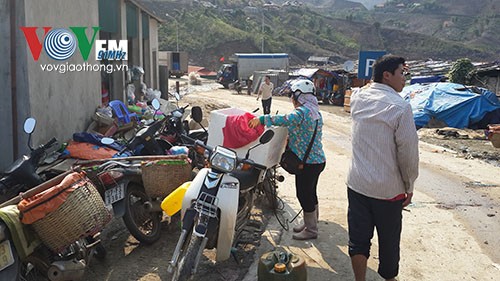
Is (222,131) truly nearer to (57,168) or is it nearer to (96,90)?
(57,168)

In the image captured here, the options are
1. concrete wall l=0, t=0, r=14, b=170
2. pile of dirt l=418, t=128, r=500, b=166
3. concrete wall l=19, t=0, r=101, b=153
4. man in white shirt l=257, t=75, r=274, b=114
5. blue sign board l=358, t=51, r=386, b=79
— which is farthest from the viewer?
man in white shirt l=257, t=75, r=274, b=114

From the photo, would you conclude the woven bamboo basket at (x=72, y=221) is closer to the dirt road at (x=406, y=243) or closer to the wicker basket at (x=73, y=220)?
the wicker basket at (x=73, y=220)

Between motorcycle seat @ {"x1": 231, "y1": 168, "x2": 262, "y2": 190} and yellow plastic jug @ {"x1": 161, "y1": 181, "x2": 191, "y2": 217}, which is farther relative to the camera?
motorcycle seat @ {"x1": 231, "y1": 168, "x2": 262, "y2": 190}

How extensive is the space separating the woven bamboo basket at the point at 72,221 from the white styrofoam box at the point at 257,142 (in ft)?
5.06

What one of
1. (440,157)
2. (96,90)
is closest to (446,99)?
(440,157)

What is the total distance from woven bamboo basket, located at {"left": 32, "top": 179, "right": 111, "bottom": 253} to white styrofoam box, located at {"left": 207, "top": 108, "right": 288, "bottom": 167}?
5.06ft

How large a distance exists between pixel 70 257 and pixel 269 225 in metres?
2.56

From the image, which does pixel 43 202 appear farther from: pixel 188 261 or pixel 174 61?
pixel 174 61

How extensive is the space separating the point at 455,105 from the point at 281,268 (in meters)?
14.1

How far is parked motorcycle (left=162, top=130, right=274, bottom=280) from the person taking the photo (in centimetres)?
369

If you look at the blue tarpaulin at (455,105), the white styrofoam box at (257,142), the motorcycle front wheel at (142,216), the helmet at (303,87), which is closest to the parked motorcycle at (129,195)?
the motorcycle front wheel at (142,216)

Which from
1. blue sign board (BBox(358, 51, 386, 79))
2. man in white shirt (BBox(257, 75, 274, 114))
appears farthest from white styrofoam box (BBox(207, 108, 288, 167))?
man in white shirt (BBox(257, 75, 274, 114))

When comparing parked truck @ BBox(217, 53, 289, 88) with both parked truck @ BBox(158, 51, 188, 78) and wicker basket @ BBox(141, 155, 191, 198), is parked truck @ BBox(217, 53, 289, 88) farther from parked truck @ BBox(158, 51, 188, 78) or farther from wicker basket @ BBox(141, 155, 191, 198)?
wicker basket @ BBox(141, 155, 191, 198)

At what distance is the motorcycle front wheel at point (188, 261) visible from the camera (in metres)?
3.60
